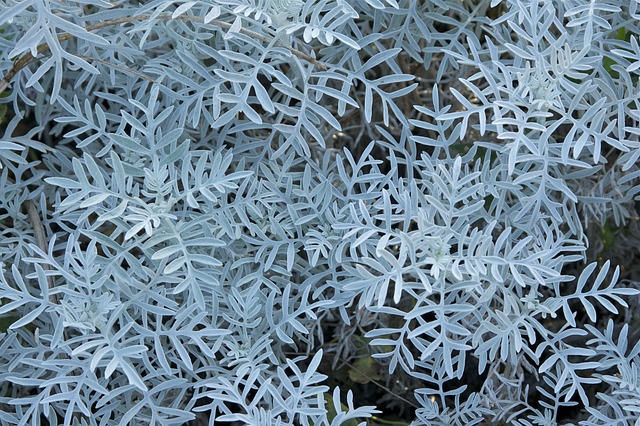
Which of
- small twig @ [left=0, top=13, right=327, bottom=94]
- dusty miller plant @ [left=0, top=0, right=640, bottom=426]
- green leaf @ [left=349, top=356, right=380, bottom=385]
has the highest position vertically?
small twig @ [left=0, top=13, right=327, bottom=94]

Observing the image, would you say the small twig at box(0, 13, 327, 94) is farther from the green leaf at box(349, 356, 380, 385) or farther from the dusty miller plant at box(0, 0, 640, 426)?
the green leaf at box(349, 356, 380, 385)

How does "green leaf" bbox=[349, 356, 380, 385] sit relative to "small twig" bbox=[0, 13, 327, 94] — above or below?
below

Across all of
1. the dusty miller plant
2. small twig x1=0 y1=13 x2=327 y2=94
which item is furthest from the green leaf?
small twig x1=0 y1=13 x2=327 y2=94

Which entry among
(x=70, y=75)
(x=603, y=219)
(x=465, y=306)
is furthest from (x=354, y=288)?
(x=70, y=75)

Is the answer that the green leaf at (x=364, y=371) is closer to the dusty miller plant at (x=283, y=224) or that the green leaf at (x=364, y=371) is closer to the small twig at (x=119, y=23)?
the dusty miller plant at (x=283, y=224)

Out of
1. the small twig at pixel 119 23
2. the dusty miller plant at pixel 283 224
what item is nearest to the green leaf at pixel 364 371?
the dusty miller plant at pixel 283 224

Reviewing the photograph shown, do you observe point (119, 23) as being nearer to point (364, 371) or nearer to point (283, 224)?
point (283, 224)

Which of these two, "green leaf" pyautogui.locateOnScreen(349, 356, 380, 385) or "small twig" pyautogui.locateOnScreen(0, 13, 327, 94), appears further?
"green leaf" pyautogui.locateOnScreen(349, 356, 380, 385)

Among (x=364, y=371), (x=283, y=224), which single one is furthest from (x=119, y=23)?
(x=364, y=371)

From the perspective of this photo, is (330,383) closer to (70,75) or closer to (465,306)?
(465,306)
